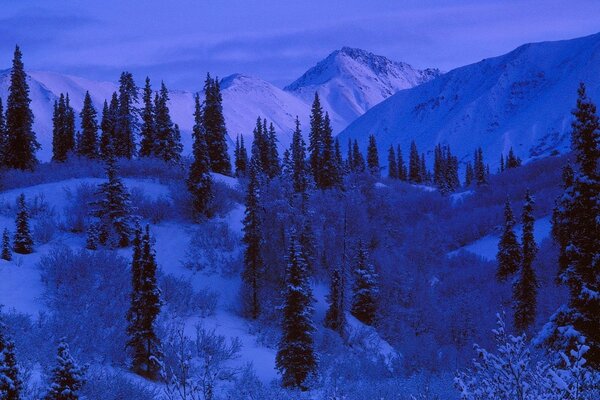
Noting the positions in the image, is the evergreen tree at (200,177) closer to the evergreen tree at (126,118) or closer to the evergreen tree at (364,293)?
the evergreen tree at (364,293)

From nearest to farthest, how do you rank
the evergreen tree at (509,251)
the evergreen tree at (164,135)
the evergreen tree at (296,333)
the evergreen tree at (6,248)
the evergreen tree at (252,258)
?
the evergreen tree at (296,333)
the evergreen tree at (6,248)
the evergreen tree at (252,258)
the evergreen tree at (509,251)
the evergreen tree at (164,135)

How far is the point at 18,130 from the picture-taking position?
45969mm

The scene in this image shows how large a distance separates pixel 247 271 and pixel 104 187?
1082 cm

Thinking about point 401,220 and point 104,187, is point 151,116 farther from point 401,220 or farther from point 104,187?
point 401,220

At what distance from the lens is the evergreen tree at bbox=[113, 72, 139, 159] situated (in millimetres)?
54312

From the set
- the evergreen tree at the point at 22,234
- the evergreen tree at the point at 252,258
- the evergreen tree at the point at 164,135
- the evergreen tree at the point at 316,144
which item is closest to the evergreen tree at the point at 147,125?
the evergreen tree at the point at 164,135

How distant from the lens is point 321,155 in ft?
195

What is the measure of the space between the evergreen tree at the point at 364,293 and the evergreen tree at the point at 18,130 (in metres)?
31.3

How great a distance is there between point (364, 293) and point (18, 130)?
34.0 m

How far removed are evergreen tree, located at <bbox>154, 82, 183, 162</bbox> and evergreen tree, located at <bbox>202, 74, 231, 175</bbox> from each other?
13.5 feet

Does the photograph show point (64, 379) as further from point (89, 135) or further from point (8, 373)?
point (89, 135)

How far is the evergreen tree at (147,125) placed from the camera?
56594 mm

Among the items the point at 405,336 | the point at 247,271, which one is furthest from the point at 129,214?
the point at 405,336

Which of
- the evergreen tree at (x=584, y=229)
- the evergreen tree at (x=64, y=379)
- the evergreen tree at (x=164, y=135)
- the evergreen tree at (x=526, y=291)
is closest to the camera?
the evergreen tree at (x=64, y=379)
